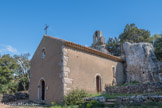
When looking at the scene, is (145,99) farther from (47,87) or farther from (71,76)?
(47,87)

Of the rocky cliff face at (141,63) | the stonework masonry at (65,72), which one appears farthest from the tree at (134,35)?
the stonework masonry at (65,72)

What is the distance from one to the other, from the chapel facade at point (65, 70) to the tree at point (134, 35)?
13880 mm

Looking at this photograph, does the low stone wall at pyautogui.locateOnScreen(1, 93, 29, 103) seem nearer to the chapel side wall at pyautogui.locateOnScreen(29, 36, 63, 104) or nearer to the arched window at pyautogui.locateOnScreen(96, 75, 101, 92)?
the chapel side wall at pyautogui.locateOnScreen(29, 36, 63, 104)

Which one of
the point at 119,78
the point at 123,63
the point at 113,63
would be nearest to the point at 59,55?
the point at 113,63

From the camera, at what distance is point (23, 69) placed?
95.0ft

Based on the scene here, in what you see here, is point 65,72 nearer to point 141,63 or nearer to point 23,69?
point 141,63

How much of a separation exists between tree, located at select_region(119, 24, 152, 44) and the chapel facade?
1388 cm

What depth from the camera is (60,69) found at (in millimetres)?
10969

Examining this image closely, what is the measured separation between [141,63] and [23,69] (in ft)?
76.4

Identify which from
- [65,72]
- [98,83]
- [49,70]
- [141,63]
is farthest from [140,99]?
[141,63]

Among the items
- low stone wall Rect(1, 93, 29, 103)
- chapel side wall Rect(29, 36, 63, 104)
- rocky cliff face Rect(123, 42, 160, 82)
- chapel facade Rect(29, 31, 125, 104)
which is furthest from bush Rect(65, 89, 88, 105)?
low stone wall Rect(1, 93, 29, 103)

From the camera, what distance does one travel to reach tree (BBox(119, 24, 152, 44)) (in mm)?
26741

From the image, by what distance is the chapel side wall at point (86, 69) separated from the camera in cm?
1141

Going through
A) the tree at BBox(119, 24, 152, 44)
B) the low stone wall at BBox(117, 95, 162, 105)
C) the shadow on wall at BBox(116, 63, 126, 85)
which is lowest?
the low stone wall at BBox(117, 95, 162, 105)
